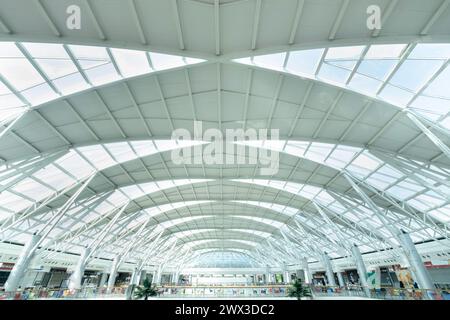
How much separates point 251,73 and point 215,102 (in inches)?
137

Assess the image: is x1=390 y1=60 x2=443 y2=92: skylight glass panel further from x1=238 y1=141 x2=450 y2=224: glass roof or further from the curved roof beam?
the curved roof beam

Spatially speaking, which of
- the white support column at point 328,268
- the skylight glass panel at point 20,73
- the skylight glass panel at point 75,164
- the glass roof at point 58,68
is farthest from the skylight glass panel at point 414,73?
the white support column at point 328,268

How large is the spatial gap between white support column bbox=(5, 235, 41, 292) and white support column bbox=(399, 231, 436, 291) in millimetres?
35685

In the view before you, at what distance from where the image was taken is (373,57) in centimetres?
1266

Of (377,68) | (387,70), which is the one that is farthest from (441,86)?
(377,68)

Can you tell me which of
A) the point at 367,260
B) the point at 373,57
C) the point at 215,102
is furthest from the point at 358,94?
the point at 367,260

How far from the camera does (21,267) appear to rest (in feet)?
70.4

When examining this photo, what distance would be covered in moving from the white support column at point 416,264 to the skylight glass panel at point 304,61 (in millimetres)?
20415

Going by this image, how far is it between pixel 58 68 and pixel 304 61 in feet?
45.9

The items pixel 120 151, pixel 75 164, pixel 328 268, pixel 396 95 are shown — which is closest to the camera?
pixel 396 95

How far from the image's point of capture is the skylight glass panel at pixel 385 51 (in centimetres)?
1213

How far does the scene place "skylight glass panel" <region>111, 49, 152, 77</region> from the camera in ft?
43.2

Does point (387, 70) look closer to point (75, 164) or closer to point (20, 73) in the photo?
point (20, 73)
